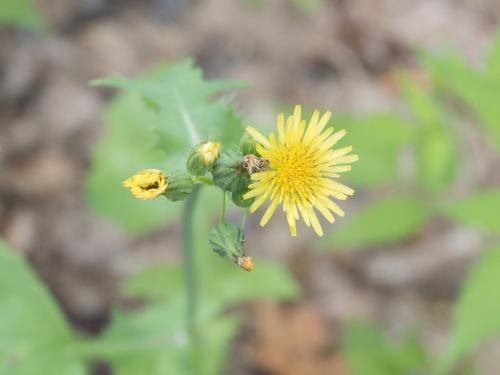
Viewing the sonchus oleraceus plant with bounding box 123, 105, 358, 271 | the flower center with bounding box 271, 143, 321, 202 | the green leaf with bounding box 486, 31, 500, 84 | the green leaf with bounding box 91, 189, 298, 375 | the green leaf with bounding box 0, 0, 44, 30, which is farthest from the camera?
the green leaf with bounding box 0, 0, 44, 30

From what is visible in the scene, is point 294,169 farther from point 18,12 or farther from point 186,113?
point 18,12

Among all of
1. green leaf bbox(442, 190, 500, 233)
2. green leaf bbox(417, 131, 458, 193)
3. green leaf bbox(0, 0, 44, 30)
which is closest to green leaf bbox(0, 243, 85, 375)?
green leaf bbox(0, 0, 44, 30)

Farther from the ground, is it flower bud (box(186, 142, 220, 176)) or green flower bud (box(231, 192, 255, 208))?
flower bud (box(186, 142, 220, 176))

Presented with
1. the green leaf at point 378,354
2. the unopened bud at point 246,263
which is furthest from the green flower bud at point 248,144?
the green leaf at point 378,354

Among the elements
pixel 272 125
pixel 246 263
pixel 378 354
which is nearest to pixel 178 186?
pixel 246 263

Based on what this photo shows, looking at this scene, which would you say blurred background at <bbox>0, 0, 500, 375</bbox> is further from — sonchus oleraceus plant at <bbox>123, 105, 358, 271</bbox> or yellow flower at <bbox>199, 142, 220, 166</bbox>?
yellow flower at <bbox>199, 142, 220, 166</bbox>

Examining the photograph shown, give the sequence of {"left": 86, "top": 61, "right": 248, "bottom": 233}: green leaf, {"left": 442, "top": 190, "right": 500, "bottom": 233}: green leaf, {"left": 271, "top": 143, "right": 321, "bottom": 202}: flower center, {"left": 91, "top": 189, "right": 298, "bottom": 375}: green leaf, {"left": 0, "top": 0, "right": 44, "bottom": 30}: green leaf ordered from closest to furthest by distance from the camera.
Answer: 1. {"left": 271, "top": 143, "right": 321, "bottom": 202}: flower center
2. {"left": 86, "top": 61, "right": 248, "bottom": 233}: green leaf
3. {"left": 442, "top": 190, "right": 500, "bottom": 233}: green leaf
4. {"left": 91, "top": 189, "right": 298, "bottom": 375}: green leaf
5. {"left": 0, "top": 0, "right": 44, "bottom": 30}: green leaf

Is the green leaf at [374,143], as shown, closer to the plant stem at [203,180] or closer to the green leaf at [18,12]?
the plant stem at [203,180]
